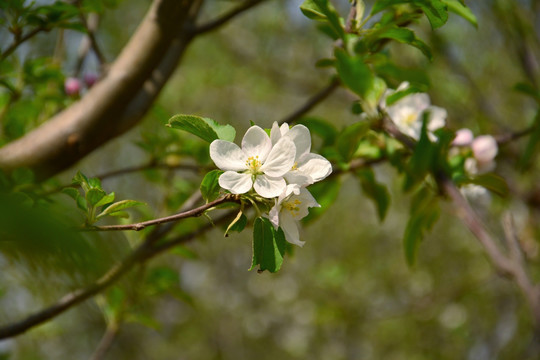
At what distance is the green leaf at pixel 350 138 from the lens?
931mm

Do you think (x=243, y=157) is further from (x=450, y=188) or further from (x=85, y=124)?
(x=85, y=124)

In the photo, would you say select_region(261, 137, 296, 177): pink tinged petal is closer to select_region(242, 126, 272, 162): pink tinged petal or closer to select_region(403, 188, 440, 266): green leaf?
select_region(242, 126, 272, 162): pink tinged petal

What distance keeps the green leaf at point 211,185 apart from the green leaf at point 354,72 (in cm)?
27

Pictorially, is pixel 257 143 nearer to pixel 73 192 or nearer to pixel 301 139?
pixel 301 139

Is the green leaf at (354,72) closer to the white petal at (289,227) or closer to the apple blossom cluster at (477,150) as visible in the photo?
the white petal at (289,227)

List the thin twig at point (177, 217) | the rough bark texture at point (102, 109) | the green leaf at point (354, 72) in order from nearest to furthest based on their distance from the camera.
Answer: the thin twig at point (177, 217), the green leaf at point (354, 72), the rough bark texture at point (102, 109)

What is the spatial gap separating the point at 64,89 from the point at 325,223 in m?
5.13

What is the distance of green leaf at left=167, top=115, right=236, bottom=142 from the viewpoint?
2.35 feet

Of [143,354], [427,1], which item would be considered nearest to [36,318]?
[427,1]

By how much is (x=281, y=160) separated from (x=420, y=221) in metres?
0.40

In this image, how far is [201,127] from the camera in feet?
2.42

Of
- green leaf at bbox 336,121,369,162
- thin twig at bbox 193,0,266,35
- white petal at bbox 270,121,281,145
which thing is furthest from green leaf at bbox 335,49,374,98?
thin twig at bbox 193,0,266,35

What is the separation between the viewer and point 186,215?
678 millimetres

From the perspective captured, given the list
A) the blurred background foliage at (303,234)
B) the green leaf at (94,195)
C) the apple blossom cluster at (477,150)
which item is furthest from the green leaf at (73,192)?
the apple blossom cluster at (477,150)
